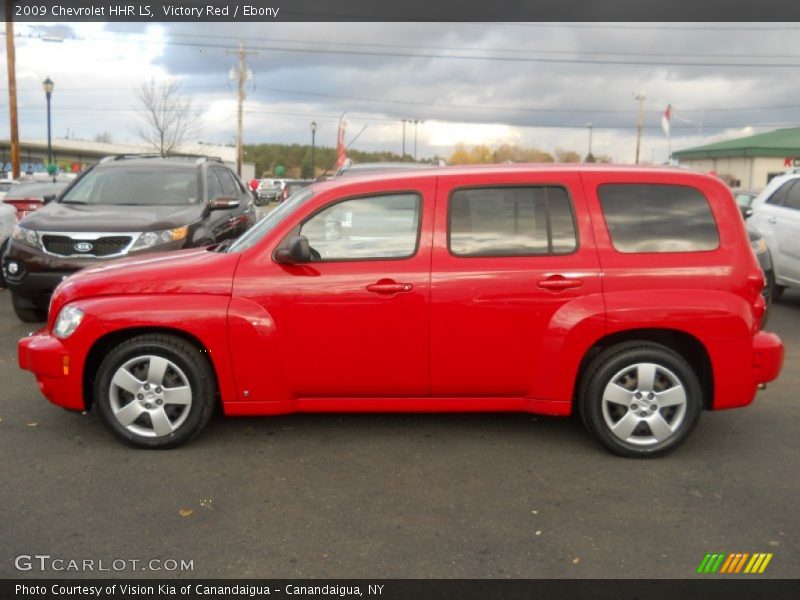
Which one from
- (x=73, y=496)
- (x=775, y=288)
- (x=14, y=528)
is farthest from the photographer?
(x=775, y=288)

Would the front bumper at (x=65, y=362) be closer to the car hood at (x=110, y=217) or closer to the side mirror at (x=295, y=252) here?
the side mirror at (x=295, y=252)

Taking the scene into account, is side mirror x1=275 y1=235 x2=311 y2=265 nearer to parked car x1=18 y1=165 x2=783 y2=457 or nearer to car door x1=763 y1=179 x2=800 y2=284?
parked car x1=18 y1=165 x2=783 y2=457

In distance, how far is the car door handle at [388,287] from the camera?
4.64 metres

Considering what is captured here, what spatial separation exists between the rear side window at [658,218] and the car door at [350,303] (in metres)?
1.13

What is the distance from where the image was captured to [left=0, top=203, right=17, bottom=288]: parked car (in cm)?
1077

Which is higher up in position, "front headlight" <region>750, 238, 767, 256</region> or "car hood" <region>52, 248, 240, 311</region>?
"front headlight" <region>750, 238, 767, 256</region>

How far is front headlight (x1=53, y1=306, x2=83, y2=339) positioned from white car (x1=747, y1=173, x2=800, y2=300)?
28.0 ft

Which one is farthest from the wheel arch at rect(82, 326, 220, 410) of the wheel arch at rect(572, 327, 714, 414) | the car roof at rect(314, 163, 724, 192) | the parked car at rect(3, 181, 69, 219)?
the parked car at rect(3, 181, 69, 219)

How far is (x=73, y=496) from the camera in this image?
4137 mm

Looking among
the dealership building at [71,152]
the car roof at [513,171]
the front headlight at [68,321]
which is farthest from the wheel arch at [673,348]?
the dealership building at [71,152]

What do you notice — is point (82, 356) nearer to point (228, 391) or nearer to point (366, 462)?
point (228, 391)

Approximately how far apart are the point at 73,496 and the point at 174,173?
236 inches
